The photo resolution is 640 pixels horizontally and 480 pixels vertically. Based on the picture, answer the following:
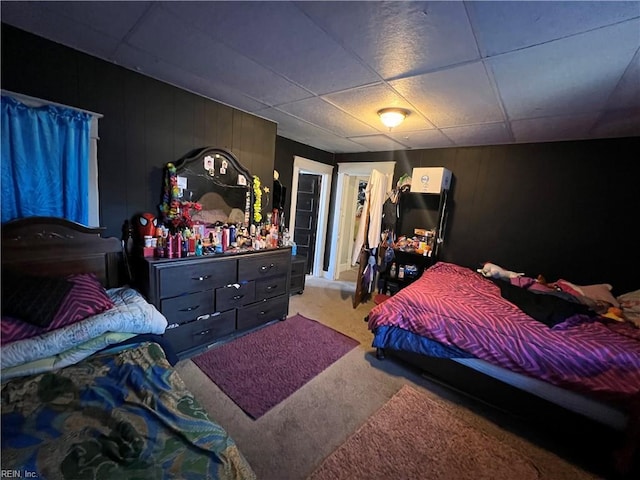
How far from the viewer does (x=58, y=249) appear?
1.75 m

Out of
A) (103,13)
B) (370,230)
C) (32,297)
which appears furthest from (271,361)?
(103,13)

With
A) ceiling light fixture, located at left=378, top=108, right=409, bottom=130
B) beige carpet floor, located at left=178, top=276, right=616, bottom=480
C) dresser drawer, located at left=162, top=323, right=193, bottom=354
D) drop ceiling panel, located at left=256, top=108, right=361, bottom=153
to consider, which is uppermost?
drop ceiling panel, located at left=256, top=108, right=361, bottom=153

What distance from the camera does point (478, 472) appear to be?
1504 millimetres

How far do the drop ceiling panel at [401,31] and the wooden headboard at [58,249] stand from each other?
2015 millimetres

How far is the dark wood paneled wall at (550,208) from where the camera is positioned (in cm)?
265

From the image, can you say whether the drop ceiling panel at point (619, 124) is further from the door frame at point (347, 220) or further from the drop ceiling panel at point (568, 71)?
the door frame at point (347, 220)

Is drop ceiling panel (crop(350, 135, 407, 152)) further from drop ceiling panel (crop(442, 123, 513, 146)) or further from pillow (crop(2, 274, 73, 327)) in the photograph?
pillow (crop(2, 274, 73, 327))

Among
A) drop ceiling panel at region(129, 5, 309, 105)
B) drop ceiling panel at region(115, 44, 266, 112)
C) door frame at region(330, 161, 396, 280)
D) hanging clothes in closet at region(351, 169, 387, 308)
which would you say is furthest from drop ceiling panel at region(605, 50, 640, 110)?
drop ceiling panel at region(115, 44, 266, 112)

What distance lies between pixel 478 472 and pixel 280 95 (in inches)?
117

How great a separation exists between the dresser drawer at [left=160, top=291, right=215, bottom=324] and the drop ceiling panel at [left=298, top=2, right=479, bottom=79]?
2135 millimetres

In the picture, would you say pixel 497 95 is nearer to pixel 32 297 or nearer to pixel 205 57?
pixel 205 57

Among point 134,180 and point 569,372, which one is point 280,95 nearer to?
point 134,180

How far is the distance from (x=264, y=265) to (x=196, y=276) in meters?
0.69

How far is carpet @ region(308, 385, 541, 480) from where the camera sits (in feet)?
4.85
